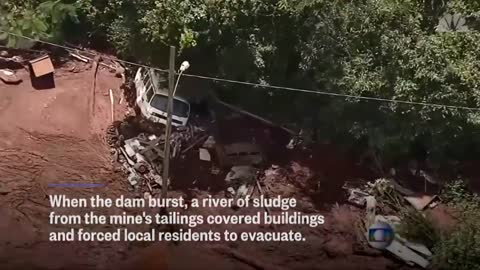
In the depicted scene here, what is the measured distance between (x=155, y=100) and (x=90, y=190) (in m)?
0.55

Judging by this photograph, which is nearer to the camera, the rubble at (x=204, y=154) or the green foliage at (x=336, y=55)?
the green foliage at (x=336, y=55)

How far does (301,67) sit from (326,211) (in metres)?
0.74

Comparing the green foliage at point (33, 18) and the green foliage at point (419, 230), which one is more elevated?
the green foliage at point (33, 18)

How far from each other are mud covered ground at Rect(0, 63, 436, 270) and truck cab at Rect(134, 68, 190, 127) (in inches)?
4.9

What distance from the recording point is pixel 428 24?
379 centimetres

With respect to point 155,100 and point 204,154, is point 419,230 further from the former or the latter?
point 155,100

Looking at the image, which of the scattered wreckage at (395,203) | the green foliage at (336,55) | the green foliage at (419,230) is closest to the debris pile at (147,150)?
the green foliage at (336,55)

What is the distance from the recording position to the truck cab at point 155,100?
12.4ft

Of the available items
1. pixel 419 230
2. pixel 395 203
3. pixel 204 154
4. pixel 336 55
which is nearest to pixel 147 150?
pixel 204 154

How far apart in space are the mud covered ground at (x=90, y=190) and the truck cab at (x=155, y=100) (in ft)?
0.40

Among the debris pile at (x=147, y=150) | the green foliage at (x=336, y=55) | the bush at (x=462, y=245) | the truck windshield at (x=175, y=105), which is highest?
the green foliage at (x=336, y=55)

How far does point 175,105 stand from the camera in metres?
3.79

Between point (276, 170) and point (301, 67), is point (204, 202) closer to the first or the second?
point (276, 170)

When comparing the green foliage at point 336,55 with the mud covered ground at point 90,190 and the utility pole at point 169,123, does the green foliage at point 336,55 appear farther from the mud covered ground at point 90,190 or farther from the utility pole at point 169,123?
the mud covered ground at point 90,190
